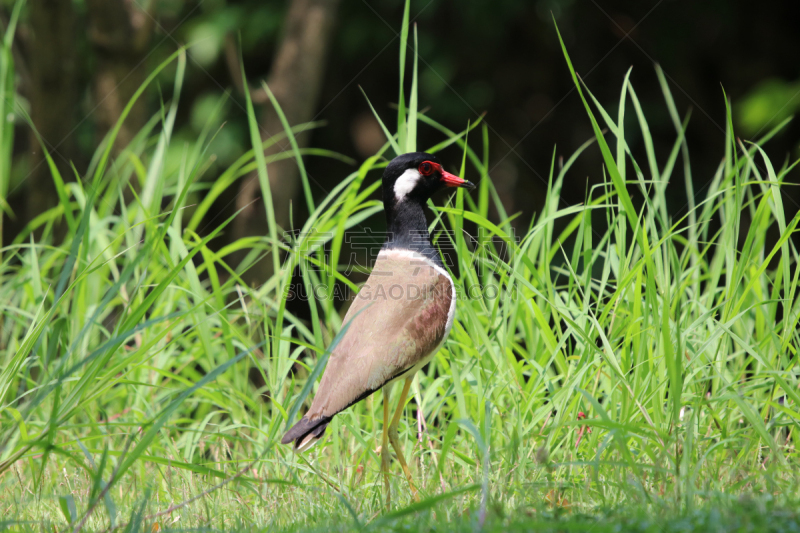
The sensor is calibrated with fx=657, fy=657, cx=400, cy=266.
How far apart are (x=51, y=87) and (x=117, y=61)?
1.89 feet

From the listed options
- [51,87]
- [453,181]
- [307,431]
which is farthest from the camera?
[51,87]

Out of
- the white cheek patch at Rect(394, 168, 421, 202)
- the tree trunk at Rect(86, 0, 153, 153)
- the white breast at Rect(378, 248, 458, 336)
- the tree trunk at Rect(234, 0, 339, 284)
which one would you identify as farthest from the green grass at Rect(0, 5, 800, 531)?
the tree trunk at Rect(234, 0, 339, 284)

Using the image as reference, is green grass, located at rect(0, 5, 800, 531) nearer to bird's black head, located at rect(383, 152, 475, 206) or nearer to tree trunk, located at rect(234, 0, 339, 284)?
bird's black head, located at rect(383, 152, 475, 206)

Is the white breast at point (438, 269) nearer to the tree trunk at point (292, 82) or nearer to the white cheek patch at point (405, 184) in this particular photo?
the white cheek patch at point (405, 184)

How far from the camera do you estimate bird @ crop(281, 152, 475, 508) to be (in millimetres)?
2621

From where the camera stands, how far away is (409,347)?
2.74 m

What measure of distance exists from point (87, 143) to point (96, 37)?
2.99m

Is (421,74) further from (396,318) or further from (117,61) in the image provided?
(396,318)

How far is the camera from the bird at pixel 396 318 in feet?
8.60

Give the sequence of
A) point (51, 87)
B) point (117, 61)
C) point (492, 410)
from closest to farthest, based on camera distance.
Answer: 1. point (492, 410)
2. point (51, 87)
3. point (117, 61)

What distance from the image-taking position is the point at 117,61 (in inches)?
204

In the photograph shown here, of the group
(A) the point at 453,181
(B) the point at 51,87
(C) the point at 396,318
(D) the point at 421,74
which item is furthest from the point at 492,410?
(D) the point at 421,74

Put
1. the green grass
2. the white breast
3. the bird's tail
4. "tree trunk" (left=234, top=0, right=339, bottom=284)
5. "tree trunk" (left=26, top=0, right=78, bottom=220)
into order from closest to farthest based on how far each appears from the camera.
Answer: the green grass, the bird's tail, the white breast, "tree trunk" (left=26, top=0, right=78, bottom=220), "tree trunk" (left=234, top=0, right=339, bottom=284)

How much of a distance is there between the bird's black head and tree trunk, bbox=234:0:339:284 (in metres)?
2.97
